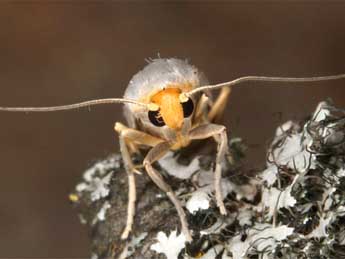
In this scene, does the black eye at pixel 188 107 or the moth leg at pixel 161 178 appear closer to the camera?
the moth leg at pixel 161 178

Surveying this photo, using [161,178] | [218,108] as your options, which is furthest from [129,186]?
[218,108]

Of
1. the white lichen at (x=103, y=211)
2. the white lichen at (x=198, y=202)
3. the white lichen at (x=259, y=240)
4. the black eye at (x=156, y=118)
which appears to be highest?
the black eye at (x=156, y=118)

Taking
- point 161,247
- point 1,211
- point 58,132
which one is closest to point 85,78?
point 58,132

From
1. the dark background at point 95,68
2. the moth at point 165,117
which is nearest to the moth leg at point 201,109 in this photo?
the moth at point 165,117

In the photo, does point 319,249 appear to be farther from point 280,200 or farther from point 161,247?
point 161,247

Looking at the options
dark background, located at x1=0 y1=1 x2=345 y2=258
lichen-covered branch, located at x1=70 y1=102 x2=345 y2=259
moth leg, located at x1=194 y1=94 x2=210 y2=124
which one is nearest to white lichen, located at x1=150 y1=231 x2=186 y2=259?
lichen-covered branch, located at x1=70 y1=102 x2=345 y2=259

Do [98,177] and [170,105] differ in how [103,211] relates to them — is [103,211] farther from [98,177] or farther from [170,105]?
[170,105]

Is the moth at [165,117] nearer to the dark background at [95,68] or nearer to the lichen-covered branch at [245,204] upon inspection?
the lichen-covered branch at [245,204]
